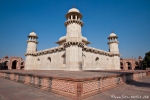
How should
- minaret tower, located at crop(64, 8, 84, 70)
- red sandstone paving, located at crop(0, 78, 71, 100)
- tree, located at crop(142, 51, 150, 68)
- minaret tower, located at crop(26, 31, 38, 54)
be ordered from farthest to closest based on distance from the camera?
tree, located at crop(142, 51, 150, 68), minaret tower, located at crop(26, 31, 38, 54), minaret tower, located at crop(64, 8, 84, 70), red sandstone paving, located at crop(0, 78, 71, 100)

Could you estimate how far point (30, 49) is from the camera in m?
28.2

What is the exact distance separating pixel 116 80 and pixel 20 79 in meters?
7.46

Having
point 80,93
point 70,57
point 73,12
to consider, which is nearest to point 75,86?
point 80,93

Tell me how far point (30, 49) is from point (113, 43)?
80.5 ft

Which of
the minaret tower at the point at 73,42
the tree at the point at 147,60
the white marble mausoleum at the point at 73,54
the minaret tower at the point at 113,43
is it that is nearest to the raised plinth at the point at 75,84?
the minaret tower at the point at 73,42

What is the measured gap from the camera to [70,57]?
660 inches

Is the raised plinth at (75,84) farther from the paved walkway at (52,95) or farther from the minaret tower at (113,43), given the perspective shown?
the minaret tower at (113,43)

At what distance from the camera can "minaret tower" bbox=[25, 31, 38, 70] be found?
90.1ft

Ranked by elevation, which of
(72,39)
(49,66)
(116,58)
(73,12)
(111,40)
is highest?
(73,12)

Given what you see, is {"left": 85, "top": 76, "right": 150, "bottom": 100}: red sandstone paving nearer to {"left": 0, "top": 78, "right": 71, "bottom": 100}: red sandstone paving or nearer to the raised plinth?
the raised plinth

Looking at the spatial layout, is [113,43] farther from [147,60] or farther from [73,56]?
[147,60]

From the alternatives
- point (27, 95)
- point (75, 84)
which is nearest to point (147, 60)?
point (75, 84)

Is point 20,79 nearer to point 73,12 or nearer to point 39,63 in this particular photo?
point 73,12

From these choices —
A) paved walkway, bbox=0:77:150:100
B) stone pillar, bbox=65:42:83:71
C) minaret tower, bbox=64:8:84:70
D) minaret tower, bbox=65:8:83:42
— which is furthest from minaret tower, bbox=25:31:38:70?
paved walkway, bbox=0:77:150:100
